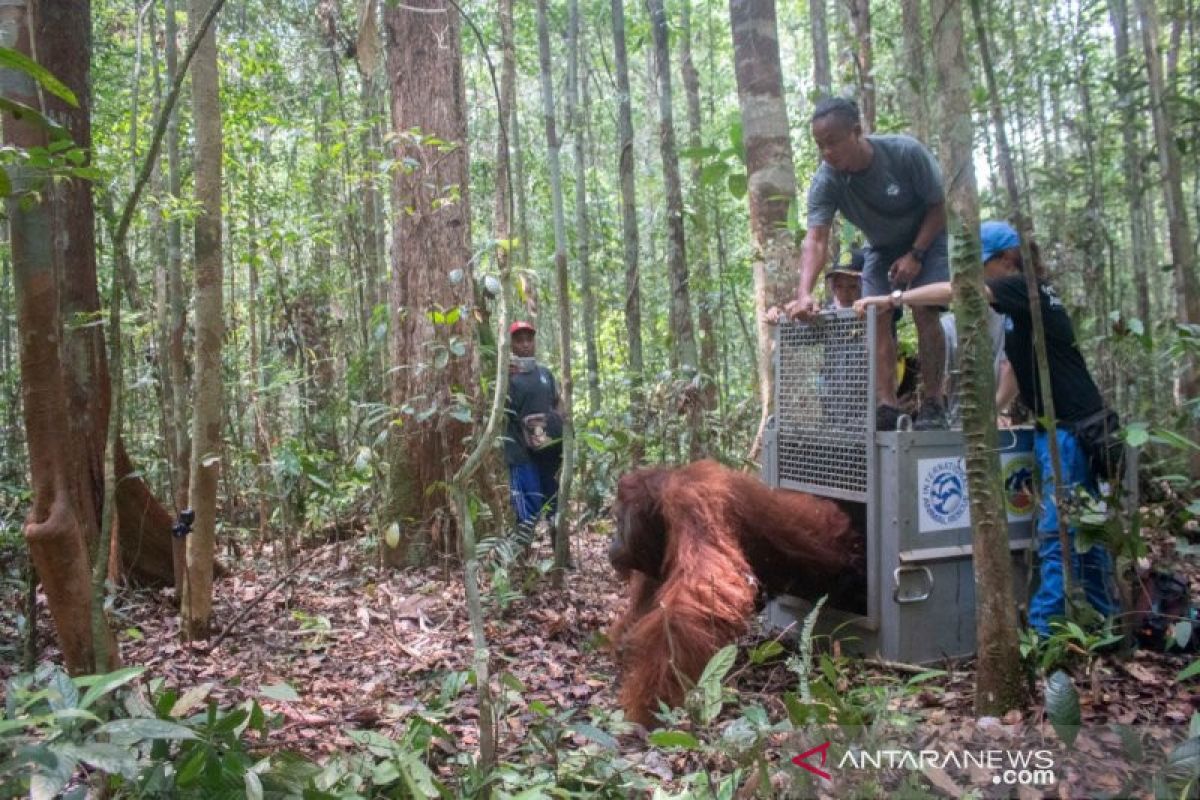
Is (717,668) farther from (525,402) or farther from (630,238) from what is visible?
(630,238)

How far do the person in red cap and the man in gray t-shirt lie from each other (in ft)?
7.76

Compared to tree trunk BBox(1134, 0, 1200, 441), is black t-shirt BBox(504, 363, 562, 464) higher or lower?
lower

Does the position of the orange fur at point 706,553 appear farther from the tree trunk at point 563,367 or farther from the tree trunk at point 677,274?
the tree trunk at point 677,274

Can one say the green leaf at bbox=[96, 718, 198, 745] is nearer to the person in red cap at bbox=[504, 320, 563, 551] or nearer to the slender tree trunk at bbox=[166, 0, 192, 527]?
the slender tree trunk at bbox=[166, 0, 192, 527]

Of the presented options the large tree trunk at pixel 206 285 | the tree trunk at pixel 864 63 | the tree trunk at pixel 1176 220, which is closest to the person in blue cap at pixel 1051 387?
the tree trunk at pixel 1176 220

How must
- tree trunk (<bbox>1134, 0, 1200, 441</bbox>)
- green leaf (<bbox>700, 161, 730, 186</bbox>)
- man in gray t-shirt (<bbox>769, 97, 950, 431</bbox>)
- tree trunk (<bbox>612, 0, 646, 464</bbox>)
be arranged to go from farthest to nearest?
tree trunk (<bbox>612, 0, 646, 464</bbox>) → green leaf (<bbox>700, 161, 730, 186</bbox>) → tree trunk (<bbox>1134, 0, 1200, 441</bbox>) → man in gray t-shirt (<bbox>769, 97, 950, 431</bbox>)

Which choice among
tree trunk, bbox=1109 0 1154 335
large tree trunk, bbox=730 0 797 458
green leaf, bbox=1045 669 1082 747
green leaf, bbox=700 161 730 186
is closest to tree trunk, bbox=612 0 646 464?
green leaf, bbox=700 161 730 186

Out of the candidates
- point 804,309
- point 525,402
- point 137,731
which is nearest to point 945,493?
point 804,309

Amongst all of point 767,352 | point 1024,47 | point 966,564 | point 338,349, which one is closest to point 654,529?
point 966,564

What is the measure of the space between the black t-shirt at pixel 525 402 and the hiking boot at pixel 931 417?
2674 millimetres

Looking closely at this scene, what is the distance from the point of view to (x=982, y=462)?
7.45ft

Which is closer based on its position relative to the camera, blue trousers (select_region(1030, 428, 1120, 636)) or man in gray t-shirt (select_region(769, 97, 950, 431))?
blue trousers (select_region(1030, 428, 1120, 636))

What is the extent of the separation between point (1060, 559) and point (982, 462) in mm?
1379

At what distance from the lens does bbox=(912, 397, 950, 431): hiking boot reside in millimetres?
3580
